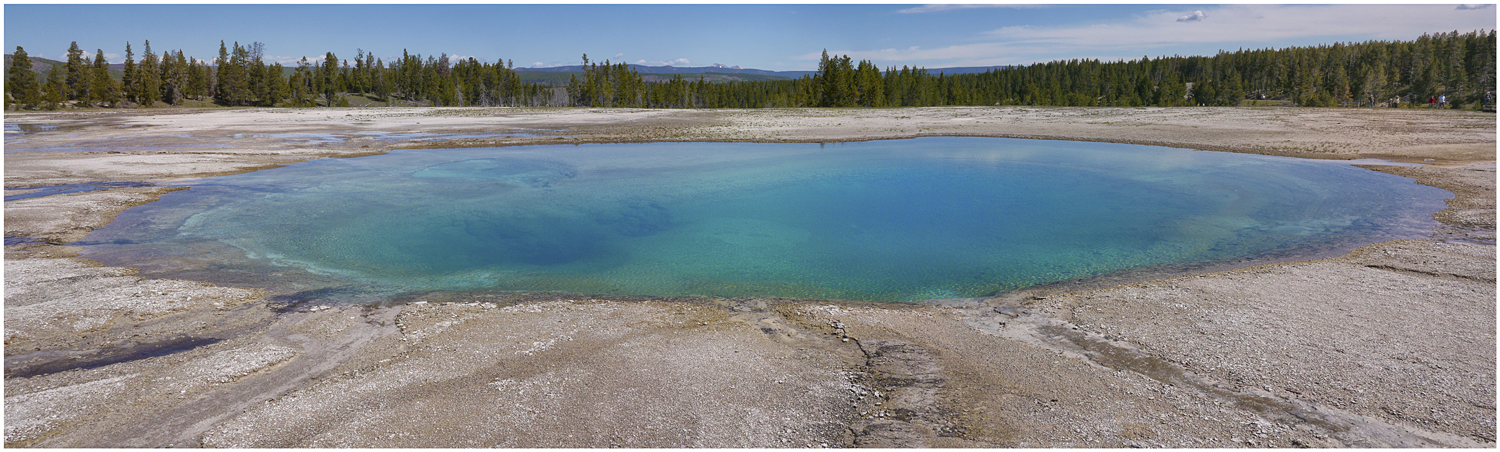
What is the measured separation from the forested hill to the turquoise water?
65.7 metres

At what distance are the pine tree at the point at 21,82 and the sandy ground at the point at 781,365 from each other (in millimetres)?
96265

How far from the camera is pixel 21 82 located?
8050 cm

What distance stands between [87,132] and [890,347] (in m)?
55.5

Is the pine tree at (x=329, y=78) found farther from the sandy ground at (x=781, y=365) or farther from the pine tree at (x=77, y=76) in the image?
the sandy ground at (x=781, y=365)

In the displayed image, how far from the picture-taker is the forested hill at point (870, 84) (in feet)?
281

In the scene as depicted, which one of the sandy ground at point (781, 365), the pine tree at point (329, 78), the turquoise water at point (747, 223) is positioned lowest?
the sandy ground at point (781, 365)

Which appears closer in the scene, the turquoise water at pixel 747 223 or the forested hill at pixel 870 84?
the turquoise water at pixel 747 223

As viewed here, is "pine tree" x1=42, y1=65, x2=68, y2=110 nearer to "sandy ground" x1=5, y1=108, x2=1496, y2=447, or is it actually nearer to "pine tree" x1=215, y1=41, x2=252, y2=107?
"pine tree" x1=215, y1=41, x2=252, y2=107

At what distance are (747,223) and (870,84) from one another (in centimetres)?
7491

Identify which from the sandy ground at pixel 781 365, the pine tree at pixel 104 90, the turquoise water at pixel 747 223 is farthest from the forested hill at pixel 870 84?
the sandy ground at pixel 781 365

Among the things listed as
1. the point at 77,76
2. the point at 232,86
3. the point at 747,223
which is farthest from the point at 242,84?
the point at 747,223

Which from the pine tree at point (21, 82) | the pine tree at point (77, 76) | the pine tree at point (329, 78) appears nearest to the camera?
the pine tree at point (21, 82)

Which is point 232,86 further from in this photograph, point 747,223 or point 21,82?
point 747,223

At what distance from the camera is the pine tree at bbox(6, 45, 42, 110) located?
77750mm
